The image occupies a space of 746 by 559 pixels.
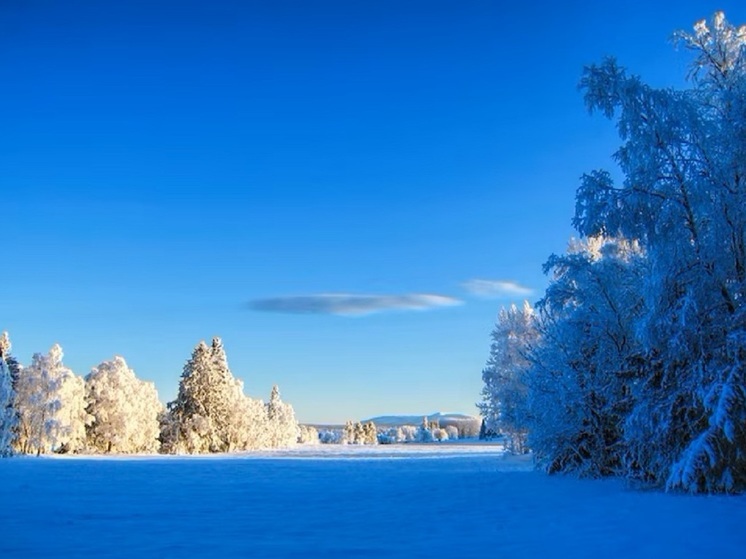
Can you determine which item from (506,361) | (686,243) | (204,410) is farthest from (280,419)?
(686,243)

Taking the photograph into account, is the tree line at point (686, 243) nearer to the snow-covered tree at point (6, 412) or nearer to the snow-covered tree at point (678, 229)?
the snow-covered tree at point (678, 229)

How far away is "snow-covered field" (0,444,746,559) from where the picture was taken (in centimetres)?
782

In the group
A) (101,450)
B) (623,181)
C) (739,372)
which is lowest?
(101,450)

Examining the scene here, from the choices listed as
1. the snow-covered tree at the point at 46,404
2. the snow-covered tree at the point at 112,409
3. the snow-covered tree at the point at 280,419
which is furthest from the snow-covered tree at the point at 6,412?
the snow-covered tree at the point at 280,419

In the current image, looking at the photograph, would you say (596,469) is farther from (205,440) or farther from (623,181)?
(205,440)

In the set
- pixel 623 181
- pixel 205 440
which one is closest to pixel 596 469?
pixel 623 181

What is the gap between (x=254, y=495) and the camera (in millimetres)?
15336

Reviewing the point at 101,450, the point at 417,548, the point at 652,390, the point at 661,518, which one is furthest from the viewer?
the point at 101,450

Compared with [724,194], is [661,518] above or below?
below

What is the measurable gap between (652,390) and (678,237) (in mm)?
3658

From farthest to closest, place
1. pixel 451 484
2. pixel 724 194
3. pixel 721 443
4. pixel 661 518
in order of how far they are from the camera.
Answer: pixel 451 484, pixel 724 194, pixel 721 443, pixel 661 518

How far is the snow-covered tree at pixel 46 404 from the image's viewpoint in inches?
2112

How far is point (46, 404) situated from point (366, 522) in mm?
51076

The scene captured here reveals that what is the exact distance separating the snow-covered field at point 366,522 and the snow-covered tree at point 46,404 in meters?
40.3
